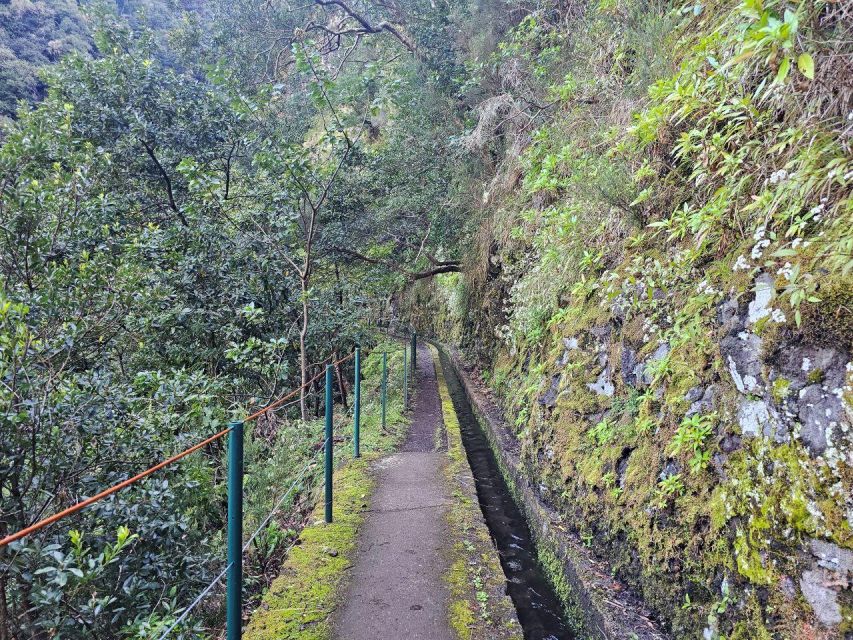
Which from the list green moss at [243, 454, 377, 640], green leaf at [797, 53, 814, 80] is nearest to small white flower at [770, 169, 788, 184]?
green leaf at [797, 53, 814, 80]

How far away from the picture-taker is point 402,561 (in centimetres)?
380

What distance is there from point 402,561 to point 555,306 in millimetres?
3591

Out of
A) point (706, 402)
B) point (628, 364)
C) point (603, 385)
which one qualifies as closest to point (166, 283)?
point (603, 385)

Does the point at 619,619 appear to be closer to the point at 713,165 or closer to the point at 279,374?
the point at 713,165

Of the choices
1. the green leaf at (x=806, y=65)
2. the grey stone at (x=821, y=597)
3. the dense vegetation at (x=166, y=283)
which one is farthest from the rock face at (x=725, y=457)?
the dense vegetation at (x=166, y=283)

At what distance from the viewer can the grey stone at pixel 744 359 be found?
2746 mm

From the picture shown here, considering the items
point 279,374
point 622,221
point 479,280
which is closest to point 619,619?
point 622,221

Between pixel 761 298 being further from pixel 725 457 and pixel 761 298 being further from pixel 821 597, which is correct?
pixel 821 597

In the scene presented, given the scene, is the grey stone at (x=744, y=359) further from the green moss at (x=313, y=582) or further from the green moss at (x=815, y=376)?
the green moss at (x=313, y=582)

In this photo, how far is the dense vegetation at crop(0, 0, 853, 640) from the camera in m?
2.48

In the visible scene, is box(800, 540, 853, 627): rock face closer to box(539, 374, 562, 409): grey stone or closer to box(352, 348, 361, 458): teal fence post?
box(539, 374, 562, 409): grey stone

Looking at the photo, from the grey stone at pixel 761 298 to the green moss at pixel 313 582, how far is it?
126 inches

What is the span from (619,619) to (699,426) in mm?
1351

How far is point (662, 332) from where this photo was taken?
370cm
